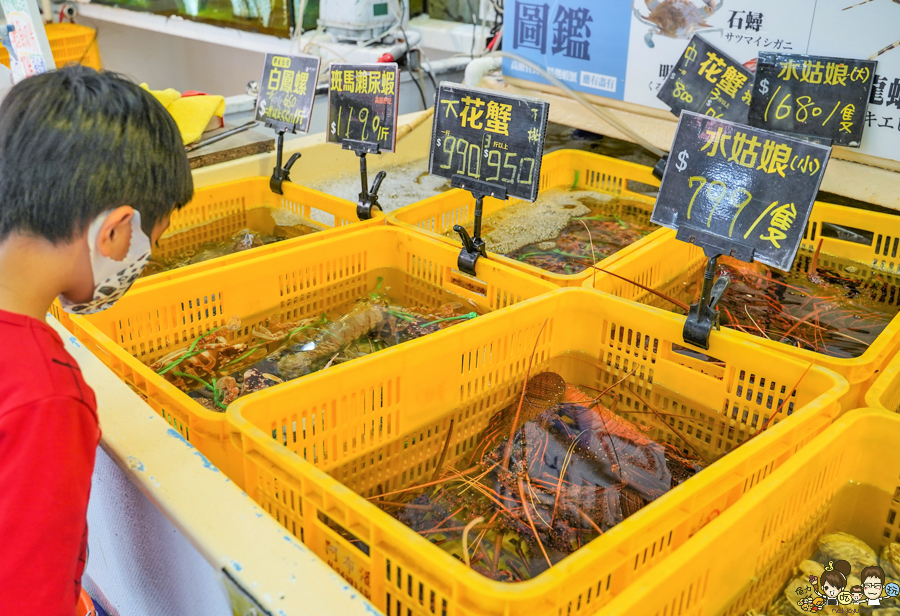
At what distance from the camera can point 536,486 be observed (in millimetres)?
1534

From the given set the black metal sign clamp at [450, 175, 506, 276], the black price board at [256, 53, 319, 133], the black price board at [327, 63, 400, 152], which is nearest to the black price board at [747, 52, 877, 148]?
the black metal sign clamp at [450, 175, 506, 276]

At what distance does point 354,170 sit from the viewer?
3775 mm

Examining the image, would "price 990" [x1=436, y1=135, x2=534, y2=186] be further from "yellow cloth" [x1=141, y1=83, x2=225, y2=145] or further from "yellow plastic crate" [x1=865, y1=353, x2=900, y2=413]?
"yellow cloth" [x1=141, y1=83, x2=225, y2=145]

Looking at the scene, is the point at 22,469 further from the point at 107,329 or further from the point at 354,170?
the point at 354,170

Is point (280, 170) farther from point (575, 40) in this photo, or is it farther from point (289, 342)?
point (575, 40)

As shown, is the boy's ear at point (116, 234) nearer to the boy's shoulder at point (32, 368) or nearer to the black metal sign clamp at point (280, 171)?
the boy's shoulder at point (32, 368)

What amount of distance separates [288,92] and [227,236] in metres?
0.67

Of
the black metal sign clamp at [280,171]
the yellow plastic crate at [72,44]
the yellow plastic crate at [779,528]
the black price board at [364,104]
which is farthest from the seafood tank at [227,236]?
the yellow plastic crate at [72,44]

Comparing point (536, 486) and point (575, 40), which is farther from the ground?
point (575, 40)

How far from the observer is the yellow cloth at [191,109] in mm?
3434

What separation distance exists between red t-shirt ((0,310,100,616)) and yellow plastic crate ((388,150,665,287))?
151 cm

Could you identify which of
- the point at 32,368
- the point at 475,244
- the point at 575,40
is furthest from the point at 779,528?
the point at 575,40

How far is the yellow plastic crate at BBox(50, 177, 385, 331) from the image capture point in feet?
9.27

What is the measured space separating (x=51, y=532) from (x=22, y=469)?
9 centimetres
